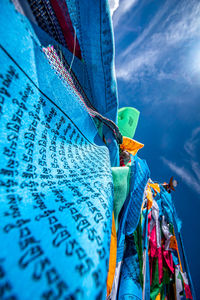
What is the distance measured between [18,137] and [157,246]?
3.84 ft

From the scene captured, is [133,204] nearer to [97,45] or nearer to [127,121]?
[97,45]

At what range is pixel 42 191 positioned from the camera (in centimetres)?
21

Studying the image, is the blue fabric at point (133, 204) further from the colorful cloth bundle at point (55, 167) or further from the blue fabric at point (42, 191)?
the blue fabric at point (42, 191)

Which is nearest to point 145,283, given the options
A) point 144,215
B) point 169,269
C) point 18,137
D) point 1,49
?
point 144,215

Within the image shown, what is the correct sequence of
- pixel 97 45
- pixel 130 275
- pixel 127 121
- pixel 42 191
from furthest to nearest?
pixel 127 121, pixel 130 275, pixel 97 45, pixel 42 191

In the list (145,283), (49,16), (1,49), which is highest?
(49,16)

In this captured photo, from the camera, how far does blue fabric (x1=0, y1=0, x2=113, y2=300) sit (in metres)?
0.13

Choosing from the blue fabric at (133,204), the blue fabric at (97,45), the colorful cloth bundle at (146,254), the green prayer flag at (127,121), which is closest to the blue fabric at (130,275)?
the colorful cloth bundle at (146,254)

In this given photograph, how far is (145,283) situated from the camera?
23.0 inches

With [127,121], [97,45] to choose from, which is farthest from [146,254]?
[127,121]

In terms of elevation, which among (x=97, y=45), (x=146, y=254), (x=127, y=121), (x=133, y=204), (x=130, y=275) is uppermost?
(x=127, y=121)

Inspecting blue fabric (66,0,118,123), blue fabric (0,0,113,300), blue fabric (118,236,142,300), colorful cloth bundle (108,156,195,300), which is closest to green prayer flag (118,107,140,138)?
colorful cloth bundle (108,156,195,300)

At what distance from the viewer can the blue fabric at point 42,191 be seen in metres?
0.13

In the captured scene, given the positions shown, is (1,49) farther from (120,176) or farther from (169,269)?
(169,269)
